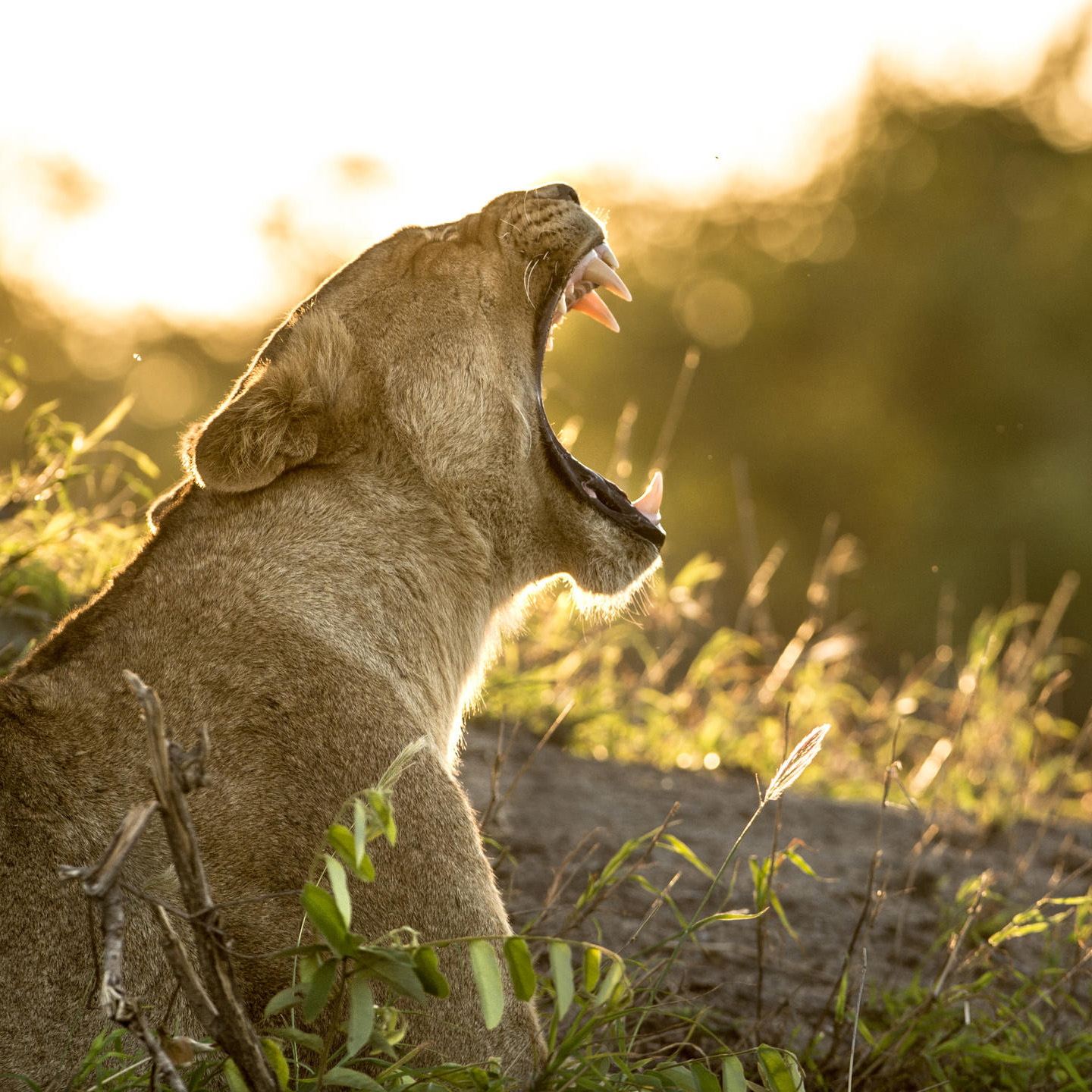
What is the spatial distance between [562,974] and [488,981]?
8cm

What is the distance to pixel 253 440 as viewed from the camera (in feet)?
8.30

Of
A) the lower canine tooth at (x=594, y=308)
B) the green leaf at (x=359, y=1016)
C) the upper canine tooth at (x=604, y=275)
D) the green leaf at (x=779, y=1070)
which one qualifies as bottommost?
the green leaf at (x=779, y=1070)

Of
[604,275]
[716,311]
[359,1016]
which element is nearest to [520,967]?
[359,1016]

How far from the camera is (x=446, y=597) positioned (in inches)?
106

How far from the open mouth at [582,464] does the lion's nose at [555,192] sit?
0.14m

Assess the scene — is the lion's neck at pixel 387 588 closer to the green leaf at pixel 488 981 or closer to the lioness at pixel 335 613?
the lioness at pixel 335 613

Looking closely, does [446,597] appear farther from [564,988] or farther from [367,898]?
[564,988]

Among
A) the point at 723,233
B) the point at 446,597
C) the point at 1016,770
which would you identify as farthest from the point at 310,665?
the point at 723,233

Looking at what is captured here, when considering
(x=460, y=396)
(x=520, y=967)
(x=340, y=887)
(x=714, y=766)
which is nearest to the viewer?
(x=340, y=887)

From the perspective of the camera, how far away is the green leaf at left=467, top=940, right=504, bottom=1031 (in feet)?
4.89

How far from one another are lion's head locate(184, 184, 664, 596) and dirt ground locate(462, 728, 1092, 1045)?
74cm

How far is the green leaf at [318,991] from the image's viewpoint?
1.54 metres

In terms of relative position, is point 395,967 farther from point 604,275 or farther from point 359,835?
point 604,275

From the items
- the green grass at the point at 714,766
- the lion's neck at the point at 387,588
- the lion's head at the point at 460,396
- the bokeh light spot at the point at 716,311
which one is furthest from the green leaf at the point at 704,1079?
the bokeh light spot at the point at 716,311
